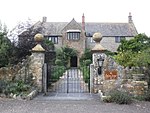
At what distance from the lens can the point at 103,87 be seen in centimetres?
1667

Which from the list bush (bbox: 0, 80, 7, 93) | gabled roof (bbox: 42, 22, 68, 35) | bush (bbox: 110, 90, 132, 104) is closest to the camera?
bush (bbox: 110, 90, 132, 104)

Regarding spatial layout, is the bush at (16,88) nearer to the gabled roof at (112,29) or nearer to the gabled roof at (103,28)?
the gabled roof at (103,28)

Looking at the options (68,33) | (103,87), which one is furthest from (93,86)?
(68,33)

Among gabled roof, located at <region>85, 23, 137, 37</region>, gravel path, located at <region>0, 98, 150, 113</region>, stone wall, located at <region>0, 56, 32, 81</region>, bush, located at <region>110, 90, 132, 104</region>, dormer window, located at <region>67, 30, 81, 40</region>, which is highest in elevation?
gabled roof, located at <region>85, 23, 137, 37</region>

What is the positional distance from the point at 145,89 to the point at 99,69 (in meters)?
2.85

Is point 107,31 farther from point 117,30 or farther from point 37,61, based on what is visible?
point 37,61

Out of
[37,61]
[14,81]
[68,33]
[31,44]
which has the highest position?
[68,33]

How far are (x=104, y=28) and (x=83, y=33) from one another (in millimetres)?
6684

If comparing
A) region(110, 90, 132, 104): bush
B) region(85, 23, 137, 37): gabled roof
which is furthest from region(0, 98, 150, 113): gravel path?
region(85, 23, 137, 37): gabled roof

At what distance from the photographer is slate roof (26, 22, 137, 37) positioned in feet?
176

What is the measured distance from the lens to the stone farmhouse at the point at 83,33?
1998 inches

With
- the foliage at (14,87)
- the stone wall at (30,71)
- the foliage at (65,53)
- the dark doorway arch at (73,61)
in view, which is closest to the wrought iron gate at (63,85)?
the stone wall at (30,71)

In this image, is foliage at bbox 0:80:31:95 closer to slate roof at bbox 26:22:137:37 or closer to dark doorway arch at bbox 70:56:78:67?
dark doorway arch at bbox 70:56:78:67

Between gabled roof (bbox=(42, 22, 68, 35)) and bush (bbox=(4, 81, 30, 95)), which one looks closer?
bush (bbox=(4, 81, 30, 95))
